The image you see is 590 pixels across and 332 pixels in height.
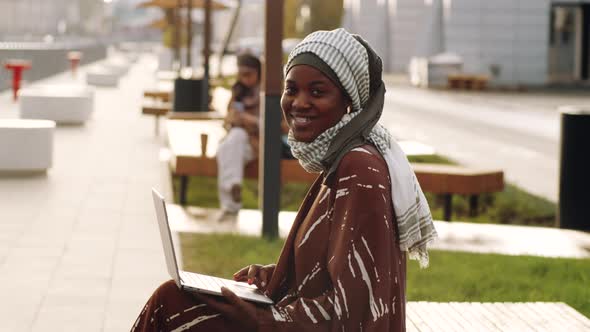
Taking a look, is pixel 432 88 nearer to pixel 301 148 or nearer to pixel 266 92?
pixel 266 92

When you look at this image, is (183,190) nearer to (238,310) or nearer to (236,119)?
(236,119)

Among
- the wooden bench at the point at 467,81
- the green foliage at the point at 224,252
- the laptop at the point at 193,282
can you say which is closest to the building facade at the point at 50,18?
the wooden bench at the point at 467,81

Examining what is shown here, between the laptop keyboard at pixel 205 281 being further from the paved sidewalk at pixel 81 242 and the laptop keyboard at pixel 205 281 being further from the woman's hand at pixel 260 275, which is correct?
the paved sidewalk at pixel 81 242

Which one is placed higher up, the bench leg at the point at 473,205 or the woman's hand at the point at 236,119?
the woman's hand at the point at 236,119

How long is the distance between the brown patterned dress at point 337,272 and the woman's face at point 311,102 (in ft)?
0.43

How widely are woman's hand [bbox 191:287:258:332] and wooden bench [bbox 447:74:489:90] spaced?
37.3m

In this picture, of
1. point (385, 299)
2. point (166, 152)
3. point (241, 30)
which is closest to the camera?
point (385, 299)

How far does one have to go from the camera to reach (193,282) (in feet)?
9.47

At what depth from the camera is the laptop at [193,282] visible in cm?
281

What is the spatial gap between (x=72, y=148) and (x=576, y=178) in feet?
26.4

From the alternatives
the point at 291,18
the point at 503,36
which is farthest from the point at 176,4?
the point at 291,18

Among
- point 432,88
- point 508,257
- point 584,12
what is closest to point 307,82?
point 508,257

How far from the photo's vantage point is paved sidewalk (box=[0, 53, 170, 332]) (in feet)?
19.4

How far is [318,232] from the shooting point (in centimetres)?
273
